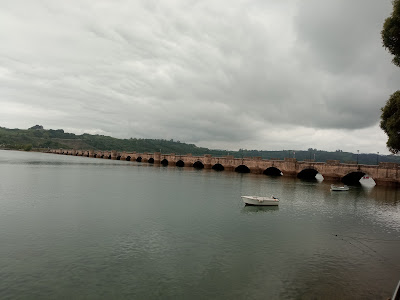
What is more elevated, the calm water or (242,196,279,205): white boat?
(242,196,279,205): white boat

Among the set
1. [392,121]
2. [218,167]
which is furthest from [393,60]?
[218,167]

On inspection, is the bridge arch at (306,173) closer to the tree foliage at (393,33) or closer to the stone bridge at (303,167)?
the stone bridge at (303,167)

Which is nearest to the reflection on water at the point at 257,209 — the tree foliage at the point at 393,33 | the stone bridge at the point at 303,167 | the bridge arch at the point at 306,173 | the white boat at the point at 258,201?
the white boat at the point at 258,201

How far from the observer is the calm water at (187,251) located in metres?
14.0

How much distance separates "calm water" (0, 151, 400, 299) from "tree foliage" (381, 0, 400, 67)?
1626 cm

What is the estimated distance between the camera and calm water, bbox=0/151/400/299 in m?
14.0

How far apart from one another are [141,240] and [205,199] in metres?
20.8

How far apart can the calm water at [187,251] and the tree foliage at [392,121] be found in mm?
8459

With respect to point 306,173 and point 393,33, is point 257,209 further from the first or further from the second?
point 306,173

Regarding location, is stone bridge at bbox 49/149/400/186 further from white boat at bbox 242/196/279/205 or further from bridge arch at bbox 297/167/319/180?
white boat at bbox 242/196/279/205

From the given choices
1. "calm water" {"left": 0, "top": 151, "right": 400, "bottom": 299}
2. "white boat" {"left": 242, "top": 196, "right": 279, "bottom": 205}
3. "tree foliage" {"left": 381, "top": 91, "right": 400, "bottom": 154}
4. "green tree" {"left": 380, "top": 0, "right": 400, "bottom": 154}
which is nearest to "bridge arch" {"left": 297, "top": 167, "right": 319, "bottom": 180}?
"calm water" {"left": 0, "top": 151, "right": 400, "bottom": 299}

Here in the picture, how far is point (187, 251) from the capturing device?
756 inches

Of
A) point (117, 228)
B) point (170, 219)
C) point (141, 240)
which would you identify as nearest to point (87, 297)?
point (141, 240)

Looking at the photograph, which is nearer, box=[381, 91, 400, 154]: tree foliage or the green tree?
the green tree
